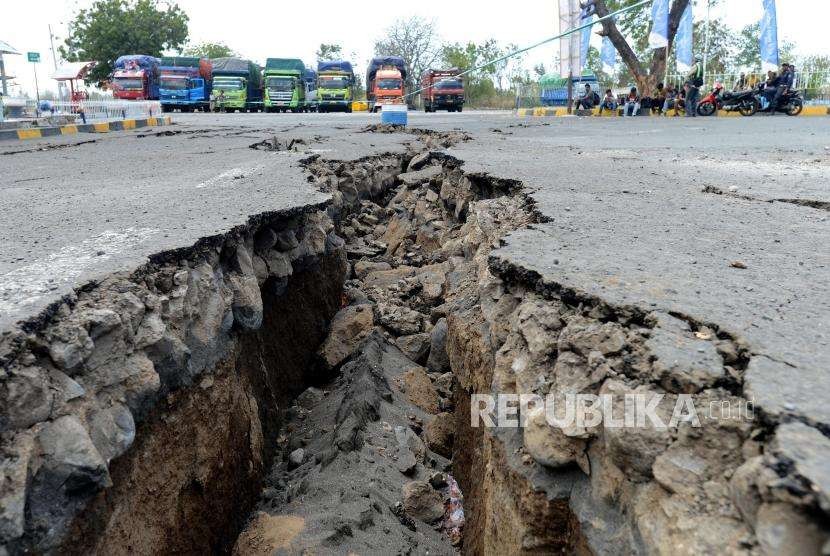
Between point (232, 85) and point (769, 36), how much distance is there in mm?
20277

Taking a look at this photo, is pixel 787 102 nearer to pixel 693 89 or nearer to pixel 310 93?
pixel 693 89

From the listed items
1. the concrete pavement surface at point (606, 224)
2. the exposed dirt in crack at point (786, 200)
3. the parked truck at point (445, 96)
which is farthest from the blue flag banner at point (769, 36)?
the exposed dirt in crack at point (786, 200)

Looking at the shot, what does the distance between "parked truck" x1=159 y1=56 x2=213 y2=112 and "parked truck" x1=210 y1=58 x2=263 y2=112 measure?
626 mm

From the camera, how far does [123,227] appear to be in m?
3.10

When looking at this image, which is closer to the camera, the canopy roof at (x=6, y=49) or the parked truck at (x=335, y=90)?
the canopy roof at (x=6, y=49)

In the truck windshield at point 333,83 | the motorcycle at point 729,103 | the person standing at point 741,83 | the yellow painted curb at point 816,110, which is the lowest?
the yellow painted curb at point 816,110

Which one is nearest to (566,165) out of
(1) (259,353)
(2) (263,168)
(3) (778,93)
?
(2) (263,168)

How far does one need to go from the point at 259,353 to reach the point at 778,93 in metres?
17.5

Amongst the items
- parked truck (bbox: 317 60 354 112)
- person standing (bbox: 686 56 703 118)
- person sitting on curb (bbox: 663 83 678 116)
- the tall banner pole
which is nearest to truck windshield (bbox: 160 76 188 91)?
parked truck (bbox: 317 60 354 112)

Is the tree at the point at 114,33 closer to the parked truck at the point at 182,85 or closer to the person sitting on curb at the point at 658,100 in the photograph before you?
the parked truck at the point at 182,85

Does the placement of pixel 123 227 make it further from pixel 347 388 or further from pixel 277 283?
pixel 347 388

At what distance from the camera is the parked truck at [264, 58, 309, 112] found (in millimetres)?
28469

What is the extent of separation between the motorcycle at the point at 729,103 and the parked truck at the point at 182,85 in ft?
66.0

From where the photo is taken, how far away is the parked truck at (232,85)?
28.4 meters
